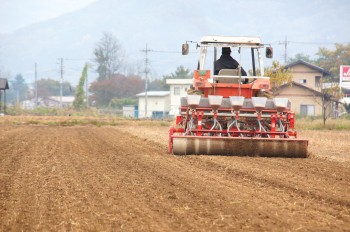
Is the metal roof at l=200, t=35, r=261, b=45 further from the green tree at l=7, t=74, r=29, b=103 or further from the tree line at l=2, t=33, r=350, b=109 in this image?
the green tree at l=7, t=74, r=29, b=103

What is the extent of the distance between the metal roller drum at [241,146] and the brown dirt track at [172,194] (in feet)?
1.65

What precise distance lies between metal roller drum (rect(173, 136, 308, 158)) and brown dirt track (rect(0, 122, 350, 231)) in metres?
0.50

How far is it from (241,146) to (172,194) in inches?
227

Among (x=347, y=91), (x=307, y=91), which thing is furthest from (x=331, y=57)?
(x=307, y=91)

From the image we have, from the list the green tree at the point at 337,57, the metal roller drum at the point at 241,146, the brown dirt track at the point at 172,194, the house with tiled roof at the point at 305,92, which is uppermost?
the green tree at the point at 337,57

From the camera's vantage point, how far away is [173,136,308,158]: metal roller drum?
13375 mm

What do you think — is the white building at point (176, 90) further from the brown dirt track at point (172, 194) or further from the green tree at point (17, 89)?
the green tree at point (17, 89)

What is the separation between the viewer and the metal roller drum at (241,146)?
527 inches

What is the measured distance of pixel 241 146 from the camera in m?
13.5

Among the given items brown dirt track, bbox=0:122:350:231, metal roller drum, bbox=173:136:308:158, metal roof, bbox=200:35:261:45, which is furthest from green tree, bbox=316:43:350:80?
brown dirt track, bbox=0:122:350:231

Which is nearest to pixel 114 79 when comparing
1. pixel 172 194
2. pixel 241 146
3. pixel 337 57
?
pixel 337 57

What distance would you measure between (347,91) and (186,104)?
69370mm

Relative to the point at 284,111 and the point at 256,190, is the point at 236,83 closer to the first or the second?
the point at 284,111

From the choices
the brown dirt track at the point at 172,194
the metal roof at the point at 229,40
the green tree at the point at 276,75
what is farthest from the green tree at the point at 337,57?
the brown dirt track at the point at 172,194
